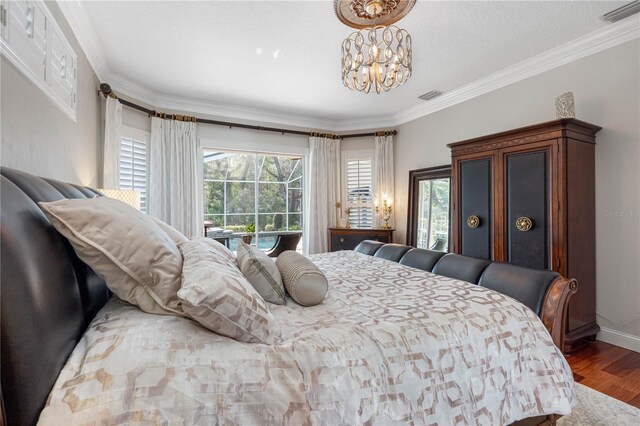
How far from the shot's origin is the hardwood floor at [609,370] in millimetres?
1950

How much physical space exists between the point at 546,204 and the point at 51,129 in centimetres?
375

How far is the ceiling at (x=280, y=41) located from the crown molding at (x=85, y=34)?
1cm

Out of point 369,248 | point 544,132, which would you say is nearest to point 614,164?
point 544,132

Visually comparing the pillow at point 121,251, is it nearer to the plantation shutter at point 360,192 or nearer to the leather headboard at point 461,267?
the leather headboard at point 461,267

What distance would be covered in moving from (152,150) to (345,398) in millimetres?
3879

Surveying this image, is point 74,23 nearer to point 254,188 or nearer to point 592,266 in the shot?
point 254,188

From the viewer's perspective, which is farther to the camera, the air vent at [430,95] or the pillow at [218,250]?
the air vent at [430,95]

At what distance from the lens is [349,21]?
2236 mm

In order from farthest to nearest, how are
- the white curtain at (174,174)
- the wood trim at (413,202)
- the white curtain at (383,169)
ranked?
the white curtain at (383,169)
the wood trim at (413,202)
the white curtain at (174,174)

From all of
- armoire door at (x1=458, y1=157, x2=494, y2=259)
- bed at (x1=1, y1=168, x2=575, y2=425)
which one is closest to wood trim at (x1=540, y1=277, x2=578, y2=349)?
bed at (x1=1, y1=168, x2=575, y2=425)

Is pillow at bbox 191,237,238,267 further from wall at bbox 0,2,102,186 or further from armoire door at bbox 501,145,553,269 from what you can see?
armoire door at bbox 501,145,553,269

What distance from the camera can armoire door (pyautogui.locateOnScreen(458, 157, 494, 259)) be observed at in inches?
120

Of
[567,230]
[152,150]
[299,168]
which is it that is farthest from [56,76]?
[567,230]

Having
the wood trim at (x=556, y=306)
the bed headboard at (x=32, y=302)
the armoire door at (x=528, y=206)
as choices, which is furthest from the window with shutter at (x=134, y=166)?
the armoire door at (x=528, y=206)
